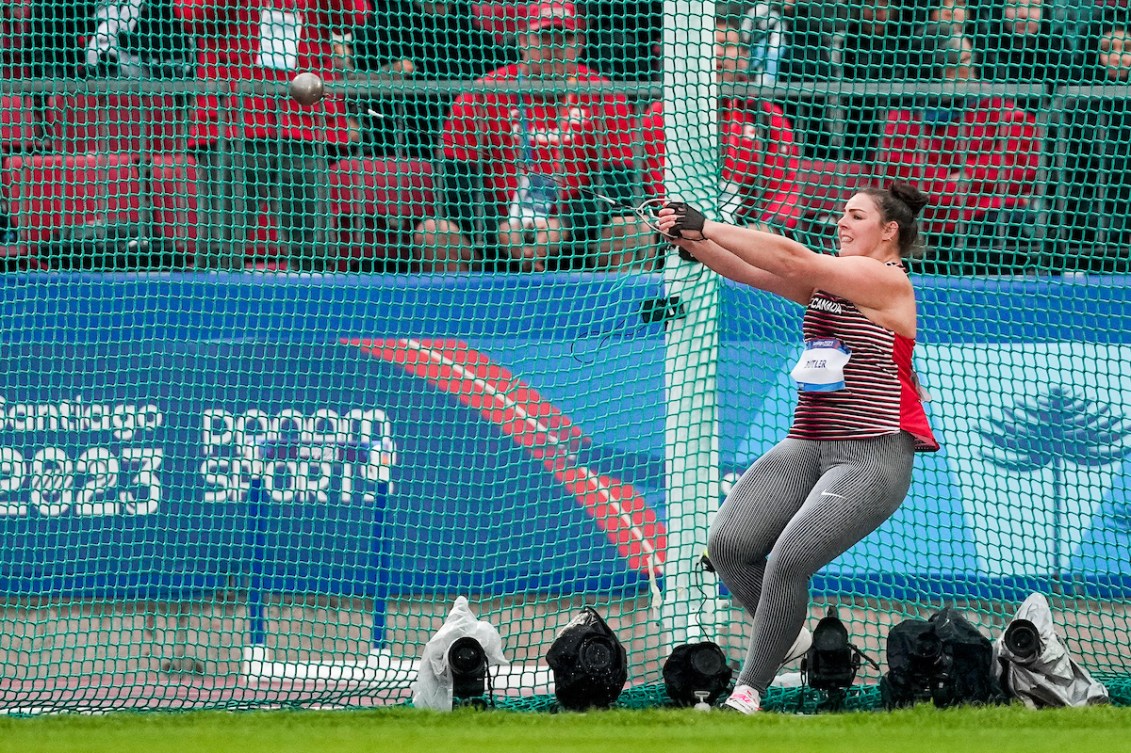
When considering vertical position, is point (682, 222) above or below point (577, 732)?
above

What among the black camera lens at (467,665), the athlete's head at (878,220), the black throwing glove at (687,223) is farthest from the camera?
the black camera lens at (467,665)

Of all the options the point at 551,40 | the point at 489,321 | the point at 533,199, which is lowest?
the point at 489,321

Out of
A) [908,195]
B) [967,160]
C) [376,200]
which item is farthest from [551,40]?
[908,195]

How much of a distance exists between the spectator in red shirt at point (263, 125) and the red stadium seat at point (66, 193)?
35 cm

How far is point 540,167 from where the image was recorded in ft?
21.9

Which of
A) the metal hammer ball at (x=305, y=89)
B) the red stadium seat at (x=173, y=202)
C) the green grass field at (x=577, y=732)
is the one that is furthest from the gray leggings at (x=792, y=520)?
the red stadium seat at (x=173, y=202)

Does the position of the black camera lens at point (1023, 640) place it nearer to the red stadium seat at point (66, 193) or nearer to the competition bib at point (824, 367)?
the competition bib at point (824, 367)

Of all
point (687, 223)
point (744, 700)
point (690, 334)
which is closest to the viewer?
point (687, 223)

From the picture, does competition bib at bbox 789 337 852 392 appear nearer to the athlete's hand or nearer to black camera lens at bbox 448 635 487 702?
the athlete's hand

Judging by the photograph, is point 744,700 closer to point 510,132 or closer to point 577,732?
point 577,732

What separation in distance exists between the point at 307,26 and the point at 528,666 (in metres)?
3.01

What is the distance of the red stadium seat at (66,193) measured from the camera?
6.71 metres

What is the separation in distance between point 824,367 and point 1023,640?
4.55ft

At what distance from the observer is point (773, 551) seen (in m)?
4.55
